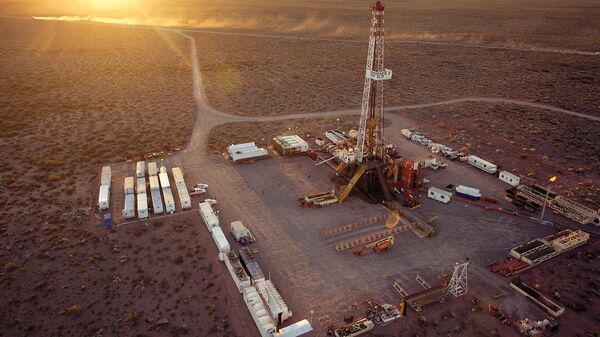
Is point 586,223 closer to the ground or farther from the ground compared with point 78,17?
closer to the ground

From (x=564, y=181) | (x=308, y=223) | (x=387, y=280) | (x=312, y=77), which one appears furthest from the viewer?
(x=312, y=77)

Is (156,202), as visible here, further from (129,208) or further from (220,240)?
(220,240)

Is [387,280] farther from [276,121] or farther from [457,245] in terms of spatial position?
[276,121]

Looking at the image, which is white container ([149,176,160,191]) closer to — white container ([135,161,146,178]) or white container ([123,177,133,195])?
white container ([135,161,146,178])

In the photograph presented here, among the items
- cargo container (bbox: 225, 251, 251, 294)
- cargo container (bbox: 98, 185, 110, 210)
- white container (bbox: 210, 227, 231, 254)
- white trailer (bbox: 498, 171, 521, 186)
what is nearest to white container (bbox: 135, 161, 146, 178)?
cargo container (bbox: 98, 185, 110, 210)

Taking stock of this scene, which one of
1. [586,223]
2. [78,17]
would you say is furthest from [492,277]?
[78,17]

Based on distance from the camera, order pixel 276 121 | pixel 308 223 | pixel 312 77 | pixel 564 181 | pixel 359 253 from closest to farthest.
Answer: pixel 359 253, pixel 308 223, pixel 564 181, pixel 276 121, pixel 312 77
